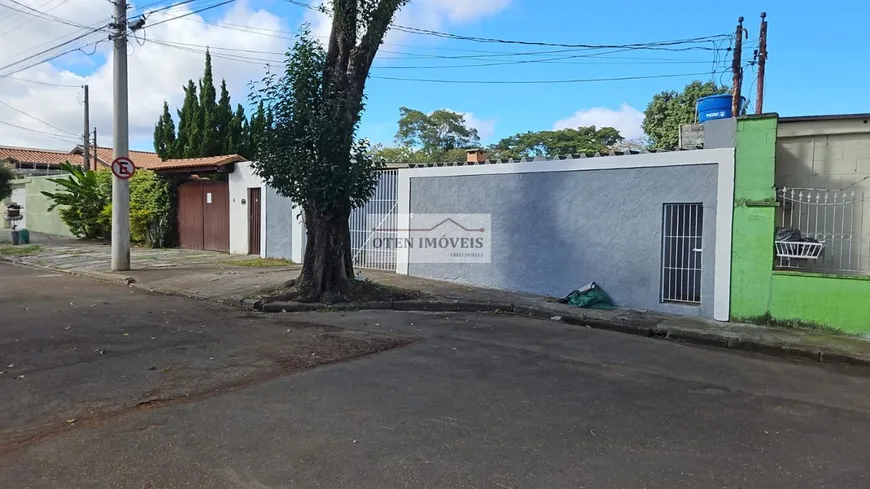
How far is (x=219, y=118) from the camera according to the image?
2508 cm

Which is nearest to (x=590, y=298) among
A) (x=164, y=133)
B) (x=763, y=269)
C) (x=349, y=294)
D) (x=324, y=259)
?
(x=763, y=269)

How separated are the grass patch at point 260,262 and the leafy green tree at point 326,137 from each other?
4565mm

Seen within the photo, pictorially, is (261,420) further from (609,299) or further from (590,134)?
(590,134)

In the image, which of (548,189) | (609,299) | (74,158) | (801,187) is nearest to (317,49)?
(548,189)

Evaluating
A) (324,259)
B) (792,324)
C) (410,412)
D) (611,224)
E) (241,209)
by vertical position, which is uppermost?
(241,209)

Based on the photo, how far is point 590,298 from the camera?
32.2 feet

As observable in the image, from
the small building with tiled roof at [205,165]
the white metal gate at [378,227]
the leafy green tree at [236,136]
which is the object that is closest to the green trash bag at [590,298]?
the white metal gate at [378,227]

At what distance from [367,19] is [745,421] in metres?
7.92

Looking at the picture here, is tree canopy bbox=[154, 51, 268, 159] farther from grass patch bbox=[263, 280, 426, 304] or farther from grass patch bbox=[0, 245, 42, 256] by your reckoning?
grass patch bbox=[263, 280, 426, 304]

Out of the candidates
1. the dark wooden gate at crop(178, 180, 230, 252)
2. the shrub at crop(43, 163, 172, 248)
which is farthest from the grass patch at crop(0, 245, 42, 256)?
the dark wooden gate at crop(178, 180, 230, 252)

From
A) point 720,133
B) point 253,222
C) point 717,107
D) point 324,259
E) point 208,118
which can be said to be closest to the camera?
point 720,133

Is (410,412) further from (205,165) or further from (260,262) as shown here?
(205,165)

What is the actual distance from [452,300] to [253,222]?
28.2 feet

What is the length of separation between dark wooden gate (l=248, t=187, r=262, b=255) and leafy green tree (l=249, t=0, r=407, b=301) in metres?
6.52
